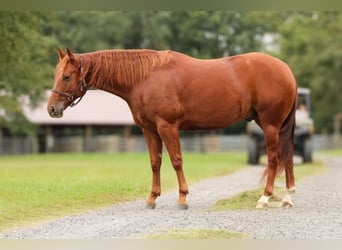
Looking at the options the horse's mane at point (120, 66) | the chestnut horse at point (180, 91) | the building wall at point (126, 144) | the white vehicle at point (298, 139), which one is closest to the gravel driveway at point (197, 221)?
the chestnut horse at point (180, 91)

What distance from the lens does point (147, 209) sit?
9.59 m

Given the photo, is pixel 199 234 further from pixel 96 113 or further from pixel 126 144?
pixel 96 113

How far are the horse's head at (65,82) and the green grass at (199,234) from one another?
2.55 metres

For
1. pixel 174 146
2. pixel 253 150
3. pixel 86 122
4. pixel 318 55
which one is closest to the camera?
pixel 174 146

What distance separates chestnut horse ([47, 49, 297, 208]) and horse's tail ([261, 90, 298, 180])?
0.43 feet

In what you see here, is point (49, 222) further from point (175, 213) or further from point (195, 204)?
point (195, 204)

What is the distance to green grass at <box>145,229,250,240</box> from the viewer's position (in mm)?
7266

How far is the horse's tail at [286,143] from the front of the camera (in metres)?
9.86

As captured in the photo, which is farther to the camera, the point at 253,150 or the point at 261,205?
the point at 253,150

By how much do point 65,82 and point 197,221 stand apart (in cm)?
250

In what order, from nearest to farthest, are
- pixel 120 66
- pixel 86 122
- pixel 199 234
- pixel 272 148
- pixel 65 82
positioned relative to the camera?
pixel 199 234
pixel 65 82
pixel 120 66
pixel 272 148
pixel 86 122

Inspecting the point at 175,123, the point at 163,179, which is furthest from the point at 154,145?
the point at 163,179

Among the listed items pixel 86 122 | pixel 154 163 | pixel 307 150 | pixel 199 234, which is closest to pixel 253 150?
pixel 307 150

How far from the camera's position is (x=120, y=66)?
31.2 feet
